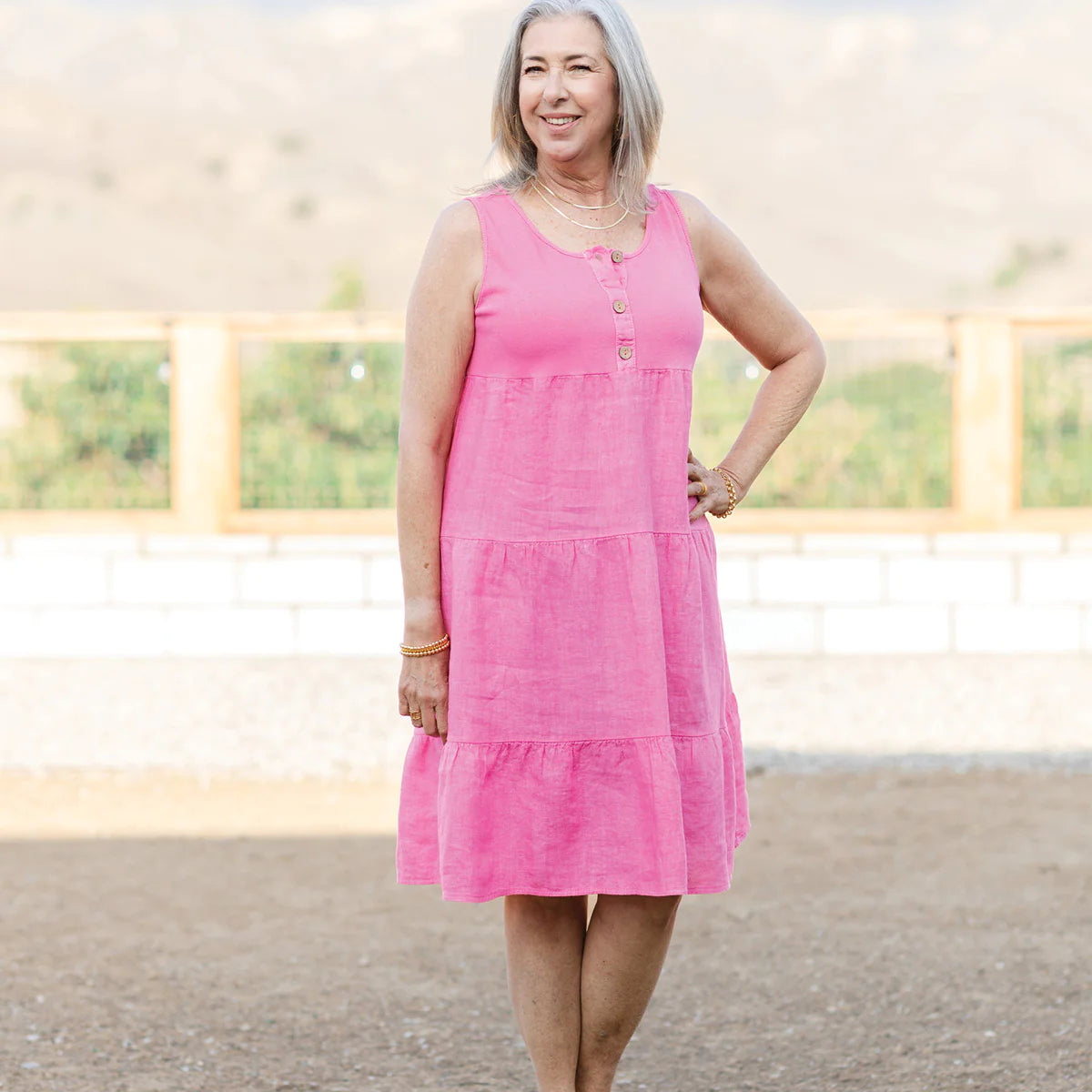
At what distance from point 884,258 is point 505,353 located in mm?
56431

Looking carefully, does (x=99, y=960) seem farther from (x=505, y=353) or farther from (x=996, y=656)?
(x=996, y=656)

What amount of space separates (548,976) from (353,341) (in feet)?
21.2

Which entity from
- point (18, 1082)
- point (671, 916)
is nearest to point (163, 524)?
point (18, 1082)

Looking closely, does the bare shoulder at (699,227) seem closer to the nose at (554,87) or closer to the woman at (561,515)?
the woman at (561,515)

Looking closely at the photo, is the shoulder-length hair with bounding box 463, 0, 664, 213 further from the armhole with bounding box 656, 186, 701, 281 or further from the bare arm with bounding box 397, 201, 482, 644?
the bare arm with bounding box 397, 201, 482, 644

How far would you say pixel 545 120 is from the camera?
2.81m

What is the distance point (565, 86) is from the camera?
9.08ft

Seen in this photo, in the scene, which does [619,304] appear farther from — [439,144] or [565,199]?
[439,144]

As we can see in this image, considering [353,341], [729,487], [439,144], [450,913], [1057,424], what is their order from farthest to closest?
[439,144], [1057,424], [353,341], [450,913], [729,487]

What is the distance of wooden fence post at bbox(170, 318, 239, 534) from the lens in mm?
9008

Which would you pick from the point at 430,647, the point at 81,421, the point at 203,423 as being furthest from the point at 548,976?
the point at 81,421

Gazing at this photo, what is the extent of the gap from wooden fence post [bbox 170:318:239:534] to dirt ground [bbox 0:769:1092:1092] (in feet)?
9.37

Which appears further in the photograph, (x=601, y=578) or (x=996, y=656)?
(x=996, y=656)

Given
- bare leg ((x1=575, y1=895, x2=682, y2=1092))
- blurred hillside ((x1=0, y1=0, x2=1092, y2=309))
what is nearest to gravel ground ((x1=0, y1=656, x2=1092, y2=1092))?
bare leg ((x1=575, y1=895, x2=682, y2=1092))
